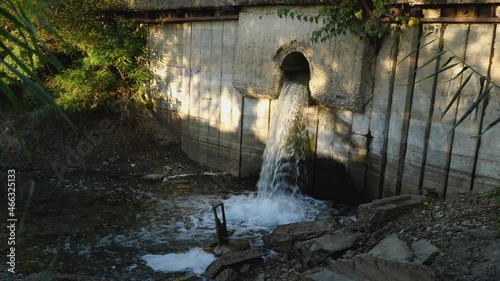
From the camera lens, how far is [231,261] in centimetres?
489

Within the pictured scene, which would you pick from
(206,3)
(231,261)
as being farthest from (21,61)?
(206,3)

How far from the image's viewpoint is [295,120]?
7.23 metres

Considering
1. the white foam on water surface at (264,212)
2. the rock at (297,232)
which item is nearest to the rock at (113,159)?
the white foam on water surface at (264,212)

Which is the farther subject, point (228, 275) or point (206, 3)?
point (206, 3)

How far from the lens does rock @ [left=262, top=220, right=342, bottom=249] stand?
5242 mm

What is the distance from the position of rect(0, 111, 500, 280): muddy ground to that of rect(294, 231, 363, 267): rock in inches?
4.1

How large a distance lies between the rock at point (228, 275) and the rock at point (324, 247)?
0.68 metres

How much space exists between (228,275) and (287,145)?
306cm

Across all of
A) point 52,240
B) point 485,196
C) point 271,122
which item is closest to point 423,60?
point 485,196

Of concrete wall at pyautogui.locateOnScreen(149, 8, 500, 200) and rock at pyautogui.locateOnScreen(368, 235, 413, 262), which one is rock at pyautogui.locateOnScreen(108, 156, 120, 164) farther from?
rock at pyautogui.locateOnScreen(368, 235, 413, 262)

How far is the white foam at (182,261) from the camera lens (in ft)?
16.8

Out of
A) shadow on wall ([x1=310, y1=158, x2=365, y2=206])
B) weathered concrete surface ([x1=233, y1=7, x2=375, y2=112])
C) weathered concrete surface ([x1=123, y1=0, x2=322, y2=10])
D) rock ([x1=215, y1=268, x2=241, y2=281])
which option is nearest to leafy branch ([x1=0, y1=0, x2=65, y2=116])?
rock ([x1=215, y1=268, x2=241, y2=281])

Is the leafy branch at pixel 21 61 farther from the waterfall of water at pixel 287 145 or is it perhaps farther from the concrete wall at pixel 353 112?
the waterfall of water at pixel 287 145

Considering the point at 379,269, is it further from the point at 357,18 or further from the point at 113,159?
the point at 113,159
